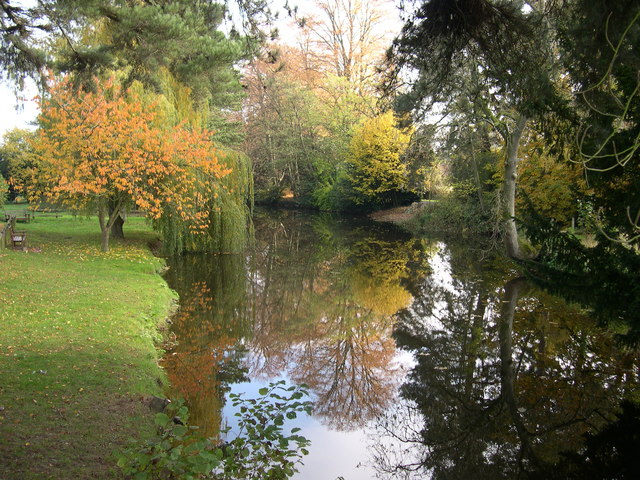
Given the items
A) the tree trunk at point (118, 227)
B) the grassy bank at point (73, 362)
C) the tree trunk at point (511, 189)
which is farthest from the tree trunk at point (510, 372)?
the tree trunk at point (118, 227)

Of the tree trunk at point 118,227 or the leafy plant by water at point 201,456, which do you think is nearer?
the leafy plant by water at point 201,456

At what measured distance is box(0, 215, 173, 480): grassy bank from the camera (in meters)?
4.27

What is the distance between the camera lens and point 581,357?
28.4ft

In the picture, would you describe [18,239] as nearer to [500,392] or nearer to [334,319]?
[334,319]

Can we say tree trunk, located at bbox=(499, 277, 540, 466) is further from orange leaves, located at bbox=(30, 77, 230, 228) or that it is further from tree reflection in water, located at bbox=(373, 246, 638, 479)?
orange leaves, located at bbox=(30, 77, 230, 228)

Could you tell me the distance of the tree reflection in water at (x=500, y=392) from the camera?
5.75 metres

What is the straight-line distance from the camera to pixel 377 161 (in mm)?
33031

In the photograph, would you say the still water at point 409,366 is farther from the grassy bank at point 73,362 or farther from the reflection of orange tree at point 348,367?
the grassy bank at point 73,362

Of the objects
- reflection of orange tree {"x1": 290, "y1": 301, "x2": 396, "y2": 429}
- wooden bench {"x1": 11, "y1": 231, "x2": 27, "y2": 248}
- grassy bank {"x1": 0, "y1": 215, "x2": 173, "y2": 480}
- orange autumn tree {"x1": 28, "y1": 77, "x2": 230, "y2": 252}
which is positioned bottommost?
reflection of orange tree {"x1": 290, "y1": 301, "x2": 396, "y2": 429}

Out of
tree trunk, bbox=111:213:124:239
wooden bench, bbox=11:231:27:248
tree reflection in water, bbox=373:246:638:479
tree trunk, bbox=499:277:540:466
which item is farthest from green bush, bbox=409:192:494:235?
wooden bench, bbox=11:231:27:248

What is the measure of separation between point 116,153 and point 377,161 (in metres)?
21.2

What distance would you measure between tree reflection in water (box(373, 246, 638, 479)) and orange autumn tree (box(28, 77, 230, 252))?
789 cm

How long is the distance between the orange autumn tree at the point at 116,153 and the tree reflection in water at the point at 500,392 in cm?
789

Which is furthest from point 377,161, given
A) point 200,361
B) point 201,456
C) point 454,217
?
point 201,456
